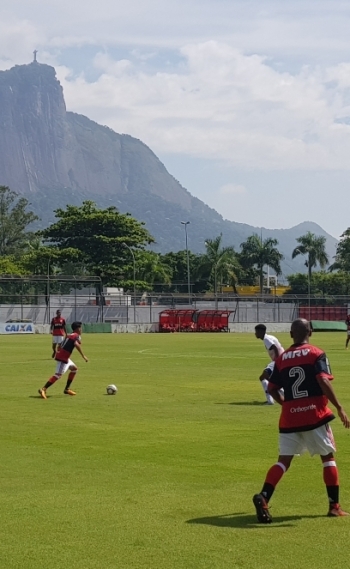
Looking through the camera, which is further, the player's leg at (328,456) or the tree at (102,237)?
the tree at (102,237)

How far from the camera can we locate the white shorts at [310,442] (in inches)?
389

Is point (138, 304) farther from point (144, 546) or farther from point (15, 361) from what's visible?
point (144, 546)

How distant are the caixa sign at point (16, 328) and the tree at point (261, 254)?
6615 cm

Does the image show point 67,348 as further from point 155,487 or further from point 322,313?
point 322,313

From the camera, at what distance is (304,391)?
9938mm

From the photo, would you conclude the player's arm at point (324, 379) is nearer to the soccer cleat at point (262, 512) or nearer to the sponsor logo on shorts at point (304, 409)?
the sponsor logo on shorts at point (304, 409)

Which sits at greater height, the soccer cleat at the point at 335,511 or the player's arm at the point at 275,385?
the player's arm at the point at 275,385

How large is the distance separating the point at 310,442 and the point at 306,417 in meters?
0.28

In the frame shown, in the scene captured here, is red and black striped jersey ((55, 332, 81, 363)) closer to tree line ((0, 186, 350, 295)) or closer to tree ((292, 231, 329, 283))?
tree line ((0, 186, 350, 295))

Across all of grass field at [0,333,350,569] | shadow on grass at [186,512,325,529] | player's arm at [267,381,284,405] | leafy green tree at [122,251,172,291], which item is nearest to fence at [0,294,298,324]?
leafy green tree at [122,251,172,291]

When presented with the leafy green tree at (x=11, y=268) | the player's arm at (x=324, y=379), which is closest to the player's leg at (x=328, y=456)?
the player's arm at (x=324, y=379)

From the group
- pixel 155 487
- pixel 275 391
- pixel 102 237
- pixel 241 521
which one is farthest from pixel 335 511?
pixel 102 237

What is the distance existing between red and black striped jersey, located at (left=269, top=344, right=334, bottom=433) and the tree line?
309ft

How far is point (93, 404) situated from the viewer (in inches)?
867
